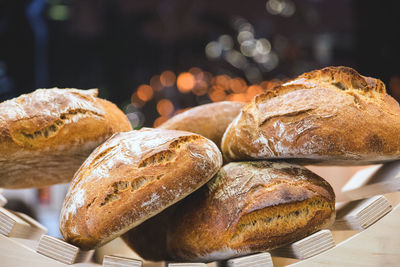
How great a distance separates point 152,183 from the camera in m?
0.96

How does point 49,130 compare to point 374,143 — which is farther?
point 49,130

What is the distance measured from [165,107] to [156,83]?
0.34 metres

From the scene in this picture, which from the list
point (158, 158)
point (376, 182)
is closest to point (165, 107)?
point (376, 182)

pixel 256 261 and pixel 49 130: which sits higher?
pixel 49 130

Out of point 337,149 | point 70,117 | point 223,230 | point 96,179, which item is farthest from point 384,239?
point 70,117

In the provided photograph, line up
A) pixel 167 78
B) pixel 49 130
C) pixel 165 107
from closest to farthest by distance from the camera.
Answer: pixel 49 130
pixel 165 107
pixel 167 78

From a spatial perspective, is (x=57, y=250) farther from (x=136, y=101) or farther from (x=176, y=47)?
(x=176, y=47)

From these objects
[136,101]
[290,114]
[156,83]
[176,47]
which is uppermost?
[176,47]

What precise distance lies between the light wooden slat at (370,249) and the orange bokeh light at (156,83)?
13.8ft

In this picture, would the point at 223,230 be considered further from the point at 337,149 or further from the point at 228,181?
the point at 337,149

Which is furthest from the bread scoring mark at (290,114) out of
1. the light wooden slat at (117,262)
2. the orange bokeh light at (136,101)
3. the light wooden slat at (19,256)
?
the orange bokeh light at (136,101)

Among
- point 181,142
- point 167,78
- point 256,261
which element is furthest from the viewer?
point 167,78

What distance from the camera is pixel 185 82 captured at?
5.08 m

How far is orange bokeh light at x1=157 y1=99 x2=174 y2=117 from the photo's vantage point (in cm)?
494
